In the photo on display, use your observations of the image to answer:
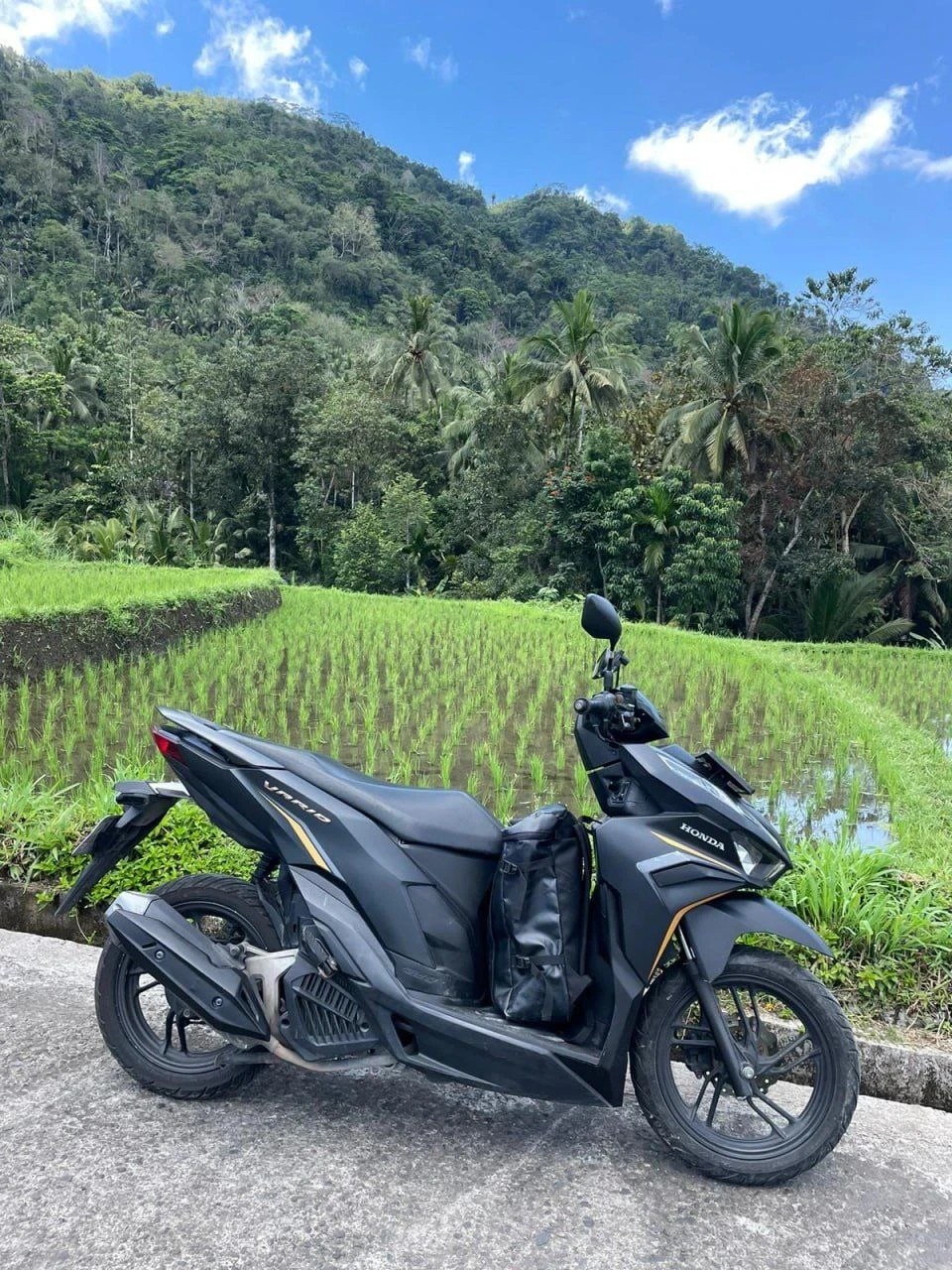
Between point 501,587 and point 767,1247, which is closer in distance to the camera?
point 767,1247

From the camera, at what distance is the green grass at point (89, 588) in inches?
308

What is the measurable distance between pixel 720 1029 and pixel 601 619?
88 centimetres

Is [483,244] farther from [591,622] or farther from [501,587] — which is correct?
[591,622]

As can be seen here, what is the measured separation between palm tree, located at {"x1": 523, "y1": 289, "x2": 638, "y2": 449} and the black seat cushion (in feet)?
70.2

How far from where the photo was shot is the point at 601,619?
1995mm

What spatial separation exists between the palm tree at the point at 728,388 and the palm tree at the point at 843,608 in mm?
3110

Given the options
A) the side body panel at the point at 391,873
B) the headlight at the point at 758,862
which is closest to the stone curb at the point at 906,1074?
the headlight at the point at 758,862

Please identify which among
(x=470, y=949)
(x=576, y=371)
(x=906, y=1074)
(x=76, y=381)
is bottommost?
(x=906, y=1074)

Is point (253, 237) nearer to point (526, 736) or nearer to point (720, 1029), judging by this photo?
point (526, 736)

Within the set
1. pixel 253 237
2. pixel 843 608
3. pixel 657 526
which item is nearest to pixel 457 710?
pixel 657 526

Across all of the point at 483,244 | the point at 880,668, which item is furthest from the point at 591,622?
the point at 483,244

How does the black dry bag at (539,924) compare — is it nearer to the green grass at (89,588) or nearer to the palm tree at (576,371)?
the green grass at (89,588)

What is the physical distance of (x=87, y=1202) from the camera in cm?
172

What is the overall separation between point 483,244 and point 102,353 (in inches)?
1787
